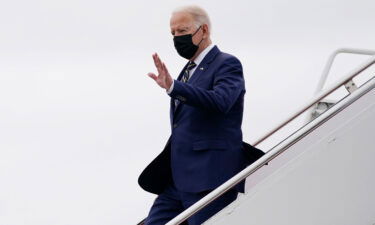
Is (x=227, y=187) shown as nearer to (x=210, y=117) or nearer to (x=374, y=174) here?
(x=210, y=117)

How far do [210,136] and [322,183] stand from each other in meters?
0.49

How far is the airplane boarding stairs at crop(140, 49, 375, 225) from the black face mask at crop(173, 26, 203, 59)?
0.53 m

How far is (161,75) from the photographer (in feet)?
8.55

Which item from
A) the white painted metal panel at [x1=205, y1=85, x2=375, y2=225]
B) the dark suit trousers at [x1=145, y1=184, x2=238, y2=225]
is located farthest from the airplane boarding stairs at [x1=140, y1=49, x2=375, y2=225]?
the dark suit trousers at [x1=145, y1=184, x2=238, y2=225]

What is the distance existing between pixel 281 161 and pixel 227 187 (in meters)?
1.13

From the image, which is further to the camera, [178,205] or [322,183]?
[178,205]

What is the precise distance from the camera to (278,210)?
279cm

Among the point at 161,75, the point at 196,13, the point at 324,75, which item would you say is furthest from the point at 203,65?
the point at 324,75

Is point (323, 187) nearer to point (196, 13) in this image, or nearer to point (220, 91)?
point (220, 91)

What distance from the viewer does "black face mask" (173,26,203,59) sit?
2.88 metres

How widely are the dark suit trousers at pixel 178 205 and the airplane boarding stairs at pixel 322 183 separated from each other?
0.36 ft

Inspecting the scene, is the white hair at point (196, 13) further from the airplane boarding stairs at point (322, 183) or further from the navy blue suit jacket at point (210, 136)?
the airplane boarding stairs at point (322, 183)

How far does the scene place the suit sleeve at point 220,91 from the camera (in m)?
2.64

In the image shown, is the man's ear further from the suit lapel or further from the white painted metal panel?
the white painted metal panel
